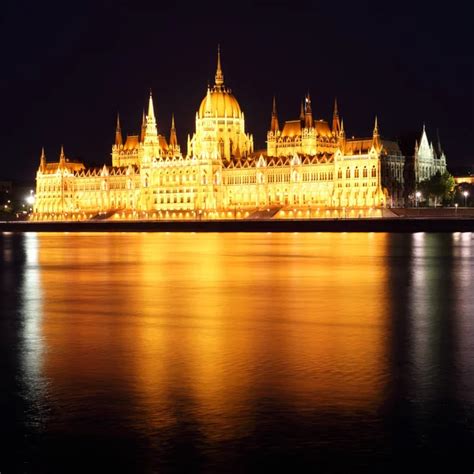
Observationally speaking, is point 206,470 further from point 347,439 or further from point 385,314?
point 385,314

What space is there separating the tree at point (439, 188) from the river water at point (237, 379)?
81.2 meters

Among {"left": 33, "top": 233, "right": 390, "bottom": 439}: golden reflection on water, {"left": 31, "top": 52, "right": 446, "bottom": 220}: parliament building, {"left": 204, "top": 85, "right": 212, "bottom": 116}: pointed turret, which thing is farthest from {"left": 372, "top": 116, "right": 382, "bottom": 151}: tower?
{"left": 33, "top": 233, "right": 390, "bottom": 439}: golden reflection on water

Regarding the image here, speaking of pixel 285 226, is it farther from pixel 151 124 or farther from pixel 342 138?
pixel 151 124

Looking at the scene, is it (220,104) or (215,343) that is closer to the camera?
(215,343)

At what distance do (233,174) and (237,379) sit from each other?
114676mm

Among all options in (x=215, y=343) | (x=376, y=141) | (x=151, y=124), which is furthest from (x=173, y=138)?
(x=215, y=343)

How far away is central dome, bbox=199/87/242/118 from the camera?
133 metres

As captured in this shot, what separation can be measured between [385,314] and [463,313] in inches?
67.0

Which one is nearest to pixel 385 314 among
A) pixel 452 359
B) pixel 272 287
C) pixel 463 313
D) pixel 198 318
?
pixel 463 313

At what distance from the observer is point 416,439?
9594 mm

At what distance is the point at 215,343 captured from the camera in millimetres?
15852

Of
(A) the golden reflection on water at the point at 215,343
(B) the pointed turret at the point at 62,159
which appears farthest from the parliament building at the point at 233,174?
(A) the golden reflection on water at the point at 215,343

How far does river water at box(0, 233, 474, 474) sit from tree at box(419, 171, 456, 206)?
8121cm

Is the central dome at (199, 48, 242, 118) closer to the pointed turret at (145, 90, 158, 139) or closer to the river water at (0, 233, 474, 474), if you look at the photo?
the pointed turret at (145, 90, 158, 139)
